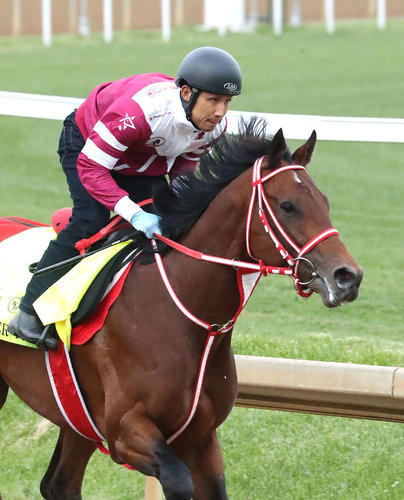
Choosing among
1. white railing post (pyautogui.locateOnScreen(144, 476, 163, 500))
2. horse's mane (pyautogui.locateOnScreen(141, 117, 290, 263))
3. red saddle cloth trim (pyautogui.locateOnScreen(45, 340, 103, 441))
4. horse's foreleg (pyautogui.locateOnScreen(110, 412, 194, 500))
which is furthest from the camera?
white railing post (pyautogui.locateOnScreen(144, 476, 163, 500))

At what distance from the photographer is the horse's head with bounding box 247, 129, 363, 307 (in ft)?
12.2

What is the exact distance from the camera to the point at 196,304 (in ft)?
13.9

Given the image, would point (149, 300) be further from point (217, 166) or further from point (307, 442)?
point (307, 442)

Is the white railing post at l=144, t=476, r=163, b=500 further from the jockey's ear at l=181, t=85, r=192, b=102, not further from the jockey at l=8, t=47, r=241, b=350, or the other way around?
the jockey's ear at l=181, t=85, r=192, b=102

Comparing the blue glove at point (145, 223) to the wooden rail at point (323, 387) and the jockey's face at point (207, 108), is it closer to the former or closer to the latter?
the jockey's face at point (207, 108)

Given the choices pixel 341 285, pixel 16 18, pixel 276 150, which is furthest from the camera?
pixel 16 18

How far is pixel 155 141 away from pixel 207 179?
33 centimetres

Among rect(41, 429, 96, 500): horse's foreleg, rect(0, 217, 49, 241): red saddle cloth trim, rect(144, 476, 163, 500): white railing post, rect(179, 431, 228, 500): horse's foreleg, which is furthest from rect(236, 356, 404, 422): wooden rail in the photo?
rect(0, 217, 49, 241): red saddle cloth trim

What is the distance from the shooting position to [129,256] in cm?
449

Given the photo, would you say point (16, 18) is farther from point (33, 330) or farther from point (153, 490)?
point (33, 330)

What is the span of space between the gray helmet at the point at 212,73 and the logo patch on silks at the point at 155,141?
0.89 feet

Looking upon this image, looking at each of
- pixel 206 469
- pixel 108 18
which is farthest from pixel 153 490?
pixel 108 18

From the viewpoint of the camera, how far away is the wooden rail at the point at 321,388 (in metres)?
4.91

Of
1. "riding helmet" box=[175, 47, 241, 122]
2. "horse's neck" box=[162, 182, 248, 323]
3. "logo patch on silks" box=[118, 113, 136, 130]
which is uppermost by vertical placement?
"riding helmet" box=[175, 47, 241, 122]
